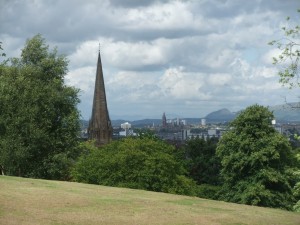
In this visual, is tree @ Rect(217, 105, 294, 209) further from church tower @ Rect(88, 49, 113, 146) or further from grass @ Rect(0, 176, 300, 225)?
church tower @ Rect(88, 49, 113, 146)

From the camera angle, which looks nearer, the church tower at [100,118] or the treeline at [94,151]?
the treeline at [94,151]

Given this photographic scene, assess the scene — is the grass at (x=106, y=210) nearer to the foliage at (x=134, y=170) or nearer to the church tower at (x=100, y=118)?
the foliage at (x=134, y=170)

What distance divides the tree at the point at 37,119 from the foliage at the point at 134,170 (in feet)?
10.8

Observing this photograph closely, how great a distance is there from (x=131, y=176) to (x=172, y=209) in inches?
848

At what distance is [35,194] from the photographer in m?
23.6

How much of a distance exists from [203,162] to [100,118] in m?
44.4

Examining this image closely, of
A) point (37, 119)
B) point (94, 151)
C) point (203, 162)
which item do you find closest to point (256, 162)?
point (94, 151)

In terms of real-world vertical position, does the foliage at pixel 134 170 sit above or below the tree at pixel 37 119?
below

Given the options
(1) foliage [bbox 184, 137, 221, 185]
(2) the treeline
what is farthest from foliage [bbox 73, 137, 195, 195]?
(1) foliage [bbox 184, 137, 221, 185]

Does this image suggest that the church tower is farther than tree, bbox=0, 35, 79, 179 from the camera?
Yes

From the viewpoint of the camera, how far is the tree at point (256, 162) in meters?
47.4

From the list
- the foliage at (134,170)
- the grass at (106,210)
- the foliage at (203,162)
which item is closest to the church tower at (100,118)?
the foliage at (203,162)

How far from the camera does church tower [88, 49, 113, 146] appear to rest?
114m

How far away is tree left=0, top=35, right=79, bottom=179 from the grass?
831 inches
